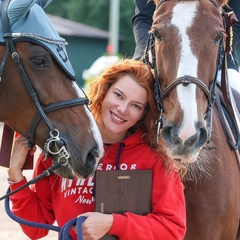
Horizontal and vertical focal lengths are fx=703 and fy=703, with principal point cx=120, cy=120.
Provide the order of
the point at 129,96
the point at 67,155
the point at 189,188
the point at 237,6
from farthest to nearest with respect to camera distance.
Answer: the point at 237,6, the point at 189,188, the point at 129,96, the point at 67,155

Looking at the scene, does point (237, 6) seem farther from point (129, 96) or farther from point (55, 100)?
point (55, 100)

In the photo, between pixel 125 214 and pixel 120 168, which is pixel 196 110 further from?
pixel 125 214

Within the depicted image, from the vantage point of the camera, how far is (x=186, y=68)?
144 inches

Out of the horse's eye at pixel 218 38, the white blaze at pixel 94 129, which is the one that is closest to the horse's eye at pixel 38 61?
the white blaze at pixel 94 129

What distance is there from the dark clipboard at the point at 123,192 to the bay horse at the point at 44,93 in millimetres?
173

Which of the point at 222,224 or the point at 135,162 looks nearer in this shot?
the point at 135,162

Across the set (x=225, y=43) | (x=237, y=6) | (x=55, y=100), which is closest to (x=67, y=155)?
(x=55, y=100)

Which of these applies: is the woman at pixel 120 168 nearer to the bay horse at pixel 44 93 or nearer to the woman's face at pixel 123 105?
the woman's face at pixel 123 105

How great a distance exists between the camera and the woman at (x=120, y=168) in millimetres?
3430

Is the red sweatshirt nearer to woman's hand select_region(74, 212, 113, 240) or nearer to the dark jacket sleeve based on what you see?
woman's hand select_region(74, 212, 113, 240)

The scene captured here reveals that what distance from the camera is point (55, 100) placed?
338cm

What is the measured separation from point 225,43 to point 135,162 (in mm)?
964

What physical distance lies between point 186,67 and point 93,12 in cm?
3512

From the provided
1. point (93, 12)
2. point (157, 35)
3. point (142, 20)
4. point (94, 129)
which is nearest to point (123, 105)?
point (94, 129)
